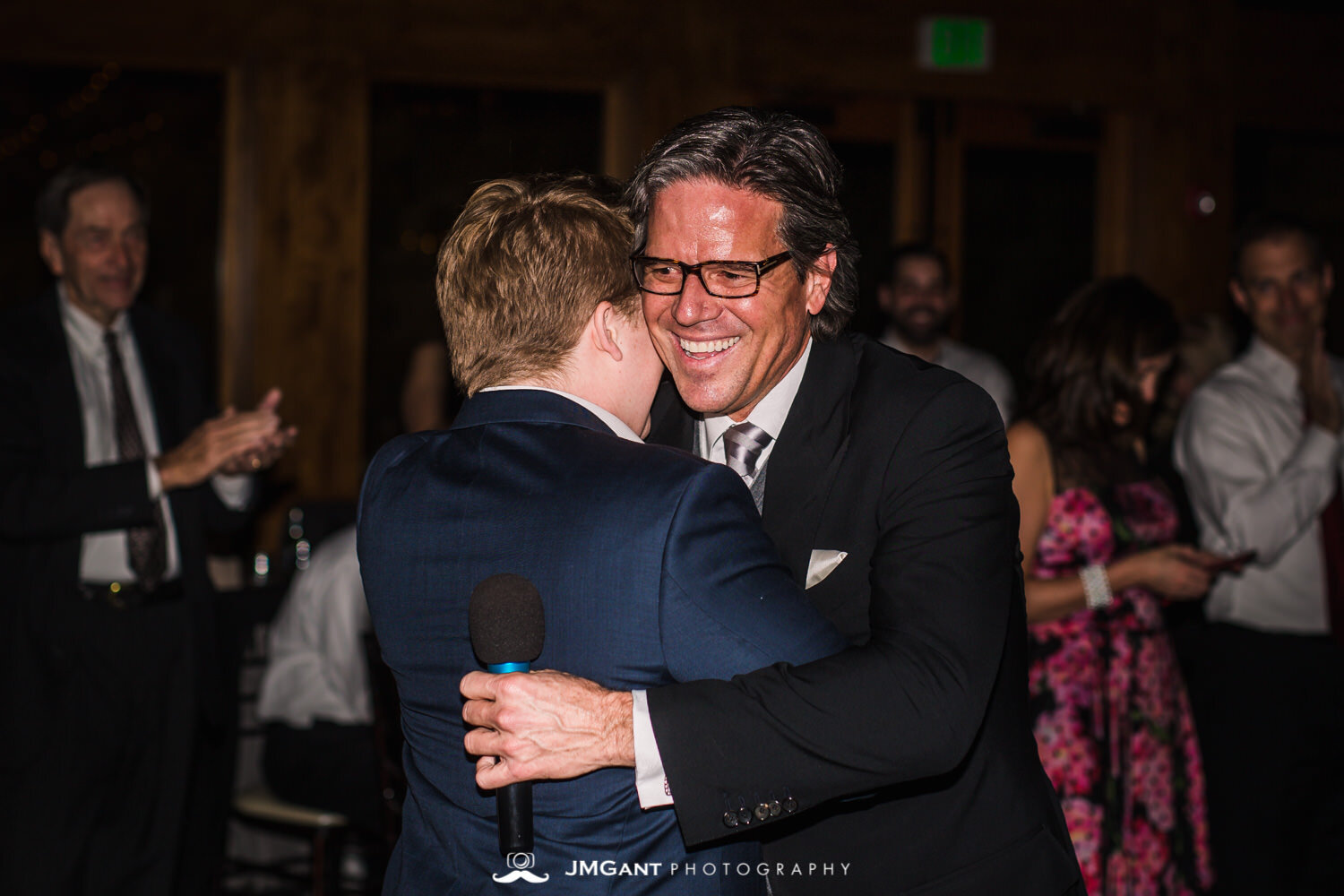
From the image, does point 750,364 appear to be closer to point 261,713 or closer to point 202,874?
point 261,713

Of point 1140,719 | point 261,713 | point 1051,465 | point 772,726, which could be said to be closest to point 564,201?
point 772,726

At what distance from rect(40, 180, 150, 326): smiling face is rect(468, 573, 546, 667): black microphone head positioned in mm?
2567

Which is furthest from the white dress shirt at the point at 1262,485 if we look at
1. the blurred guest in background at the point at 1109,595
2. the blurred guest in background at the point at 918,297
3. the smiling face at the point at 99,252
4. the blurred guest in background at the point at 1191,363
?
the smiling face at the point at 99,252

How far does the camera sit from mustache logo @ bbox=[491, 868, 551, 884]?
55.1 inches

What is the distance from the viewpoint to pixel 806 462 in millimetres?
1712

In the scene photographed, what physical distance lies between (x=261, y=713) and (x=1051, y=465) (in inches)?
87.9

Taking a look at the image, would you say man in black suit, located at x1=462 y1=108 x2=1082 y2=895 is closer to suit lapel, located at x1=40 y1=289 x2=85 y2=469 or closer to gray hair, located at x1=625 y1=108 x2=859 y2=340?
gray hair, located at x1=625 y1=108 x2=859 y2=340

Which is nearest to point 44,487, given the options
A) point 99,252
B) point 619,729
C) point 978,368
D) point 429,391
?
point 99,252

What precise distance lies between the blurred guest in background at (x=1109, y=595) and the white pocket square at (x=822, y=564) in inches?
54.2

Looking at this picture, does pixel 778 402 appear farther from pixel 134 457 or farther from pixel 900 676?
pixel 134 457

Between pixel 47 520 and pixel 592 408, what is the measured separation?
6.92ft

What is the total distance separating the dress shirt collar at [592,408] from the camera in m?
1.50

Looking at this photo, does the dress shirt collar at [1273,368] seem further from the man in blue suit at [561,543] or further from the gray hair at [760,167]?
the man in blue suit at [561,543]

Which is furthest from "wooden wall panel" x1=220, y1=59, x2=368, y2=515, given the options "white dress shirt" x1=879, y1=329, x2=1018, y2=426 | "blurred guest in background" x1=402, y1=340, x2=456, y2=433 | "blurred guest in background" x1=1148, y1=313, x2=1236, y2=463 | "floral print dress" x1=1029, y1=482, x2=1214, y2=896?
"floral print dress" x1=1029, y1=482, x2=1214, y2=896
